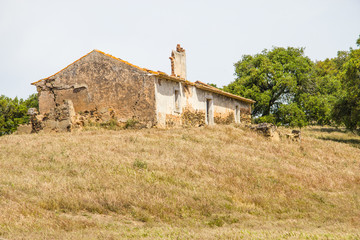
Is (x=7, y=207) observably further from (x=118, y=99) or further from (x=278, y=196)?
(x=118, y=99)

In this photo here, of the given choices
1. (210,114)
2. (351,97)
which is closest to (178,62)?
(210,114)

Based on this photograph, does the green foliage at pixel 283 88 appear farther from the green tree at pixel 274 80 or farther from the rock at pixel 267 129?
the rock at pixel 267 129

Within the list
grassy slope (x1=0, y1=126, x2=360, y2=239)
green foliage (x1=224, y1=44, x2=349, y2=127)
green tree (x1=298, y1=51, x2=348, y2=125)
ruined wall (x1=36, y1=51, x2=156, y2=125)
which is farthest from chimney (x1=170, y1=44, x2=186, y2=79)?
green tree (x1=298, y1=51, x2=348, y2=125)

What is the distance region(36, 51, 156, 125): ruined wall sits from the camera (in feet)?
71.5

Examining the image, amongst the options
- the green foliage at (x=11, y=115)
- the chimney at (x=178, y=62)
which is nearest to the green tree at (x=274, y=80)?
the chimney at (x=178, y=62)

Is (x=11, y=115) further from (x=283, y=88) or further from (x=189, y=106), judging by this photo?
(x=283, y=88)

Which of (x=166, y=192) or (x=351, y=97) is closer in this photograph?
(x=166, y=192)

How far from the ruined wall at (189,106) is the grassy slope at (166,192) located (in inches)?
250

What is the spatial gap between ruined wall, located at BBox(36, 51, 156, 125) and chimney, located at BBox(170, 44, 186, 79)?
12.5 feet

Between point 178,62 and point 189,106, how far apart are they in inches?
119

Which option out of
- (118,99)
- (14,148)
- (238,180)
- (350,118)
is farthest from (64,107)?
(350,118)

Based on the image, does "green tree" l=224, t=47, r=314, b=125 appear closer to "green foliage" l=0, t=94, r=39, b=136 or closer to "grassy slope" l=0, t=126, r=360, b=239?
"grassy slope" l=0, t=126, r=360, b=239

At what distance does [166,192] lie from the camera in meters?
9.66

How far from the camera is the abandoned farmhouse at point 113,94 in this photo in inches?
854
